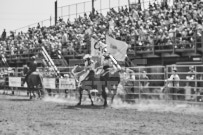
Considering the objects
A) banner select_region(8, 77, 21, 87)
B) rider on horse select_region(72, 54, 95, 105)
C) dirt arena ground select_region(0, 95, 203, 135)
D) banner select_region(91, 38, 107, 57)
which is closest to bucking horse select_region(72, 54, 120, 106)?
rider on horse select_region(72, 54, 95, 105)

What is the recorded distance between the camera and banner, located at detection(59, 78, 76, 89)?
19514 millimetres

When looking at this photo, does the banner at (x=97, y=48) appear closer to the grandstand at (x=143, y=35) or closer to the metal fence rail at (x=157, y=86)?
the metal fence rail at (x=157, y=86)

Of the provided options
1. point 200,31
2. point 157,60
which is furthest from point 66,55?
point 200,31

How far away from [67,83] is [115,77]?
200 inches

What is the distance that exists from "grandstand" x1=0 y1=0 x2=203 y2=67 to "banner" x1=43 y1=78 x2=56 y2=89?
4370 mm

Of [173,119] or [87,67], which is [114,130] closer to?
[173,119]

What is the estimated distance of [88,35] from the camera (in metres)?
26.0

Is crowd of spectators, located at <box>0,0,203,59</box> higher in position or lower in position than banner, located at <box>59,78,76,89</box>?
higher

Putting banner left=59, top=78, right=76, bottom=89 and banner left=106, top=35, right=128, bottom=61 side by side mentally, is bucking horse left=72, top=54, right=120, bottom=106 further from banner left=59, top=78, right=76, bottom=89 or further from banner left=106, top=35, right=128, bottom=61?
banner left=59, top=78, right=76, bottom=89

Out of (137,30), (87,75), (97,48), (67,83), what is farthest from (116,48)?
(137,30)

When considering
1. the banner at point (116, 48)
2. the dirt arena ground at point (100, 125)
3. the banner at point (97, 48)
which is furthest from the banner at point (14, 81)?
the dirt arena ground at point (100, 125)

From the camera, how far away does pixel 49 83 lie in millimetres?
21344

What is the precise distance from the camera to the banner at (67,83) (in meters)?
19.5

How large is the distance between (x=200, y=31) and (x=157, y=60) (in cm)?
451
